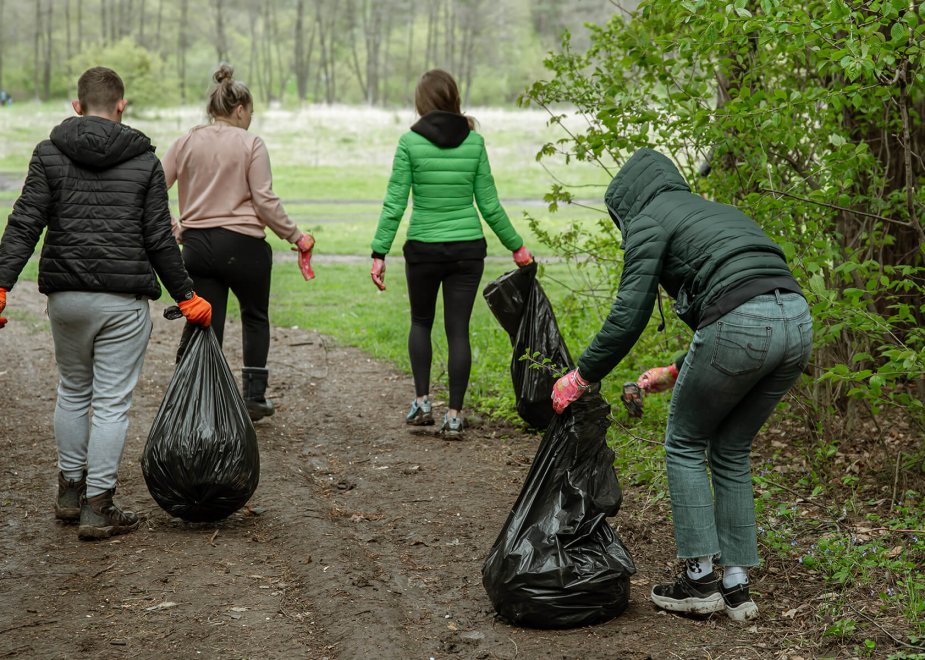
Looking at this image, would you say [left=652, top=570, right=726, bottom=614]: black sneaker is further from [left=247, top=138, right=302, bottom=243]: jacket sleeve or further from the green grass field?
[left=247, top=138, right=302, bottom=243]: jacket sleeve

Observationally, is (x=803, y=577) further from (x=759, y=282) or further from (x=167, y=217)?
(x=167, y=217)

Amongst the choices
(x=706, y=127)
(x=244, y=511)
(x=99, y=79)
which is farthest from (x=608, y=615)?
(x=99, y=79)

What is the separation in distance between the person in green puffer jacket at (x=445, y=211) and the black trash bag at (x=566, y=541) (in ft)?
7.57

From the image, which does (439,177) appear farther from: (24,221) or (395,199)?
(24,221)

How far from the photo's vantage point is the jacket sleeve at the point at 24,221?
407 cm

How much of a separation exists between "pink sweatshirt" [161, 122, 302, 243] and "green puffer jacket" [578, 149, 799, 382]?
2.79 metres

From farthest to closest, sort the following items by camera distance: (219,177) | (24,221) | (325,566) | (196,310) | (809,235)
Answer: (219,177), (809,235), (196,310), (24,221), (325,566)

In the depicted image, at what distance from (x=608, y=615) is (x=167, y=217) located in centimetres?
256

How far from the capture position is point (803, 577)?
3850 mm

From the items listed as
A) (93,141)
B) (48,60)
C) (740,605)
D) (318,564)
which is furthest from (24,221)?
(48,60)

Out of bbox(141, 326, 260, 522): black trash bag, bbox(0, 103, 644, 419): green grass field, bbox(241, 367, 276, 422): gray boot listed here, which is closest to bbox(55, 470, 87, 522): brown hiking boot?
bbox(141, 326, 260, 522): black trash bag

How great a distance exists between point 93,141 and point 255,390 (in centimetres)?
235

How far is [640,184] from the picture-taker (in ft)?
11.2

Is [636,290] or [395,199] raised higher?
[636,290]
